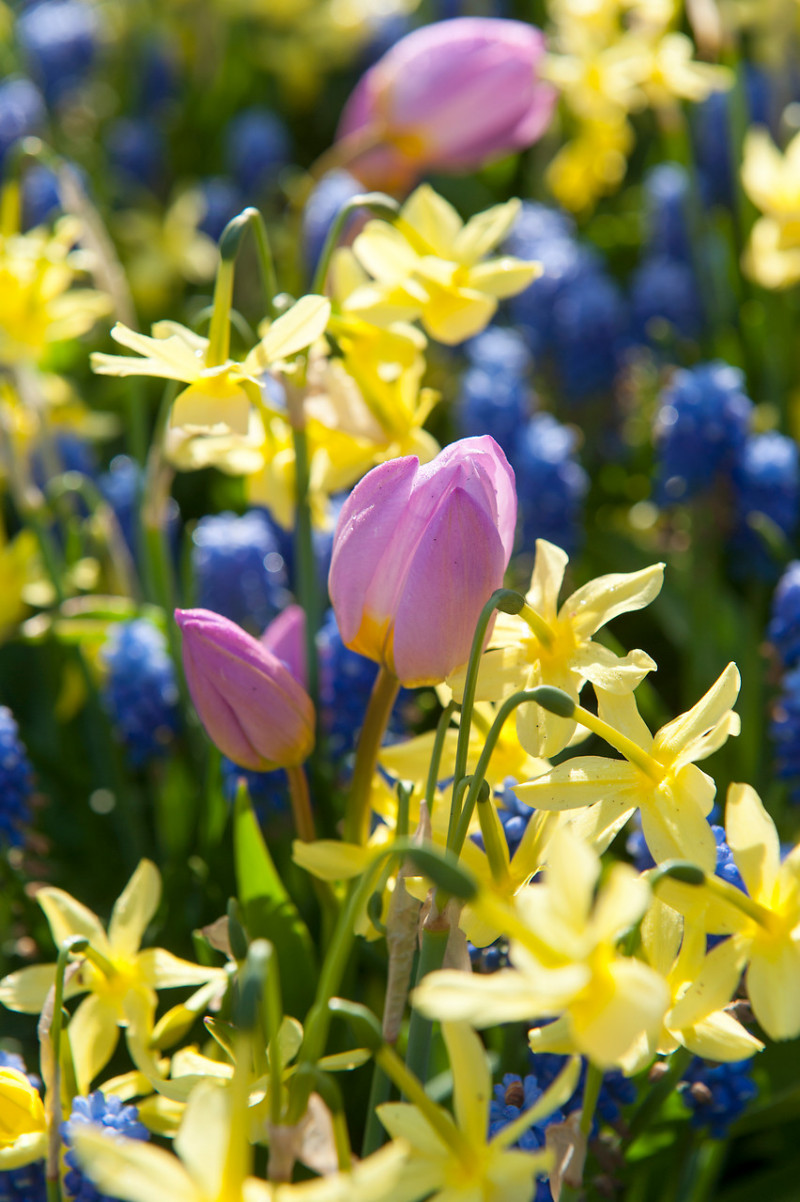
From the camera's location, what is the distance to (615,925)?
41cm

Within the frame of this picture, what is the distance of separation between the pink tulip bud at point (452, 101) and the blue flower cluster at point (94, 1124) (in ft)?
3.55

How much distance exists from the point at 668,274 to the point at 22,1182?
4.22 feet

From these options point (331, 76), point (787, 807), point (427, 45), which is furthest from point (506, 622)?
point (331, 76)

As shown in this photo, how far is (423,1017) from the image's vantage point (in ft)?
1.83

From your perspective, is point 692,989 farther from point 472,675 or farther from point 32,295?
point 32,295

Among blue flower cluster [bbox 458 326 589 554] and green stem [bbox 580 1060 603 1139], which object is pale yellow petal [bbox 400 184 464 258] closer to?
blue flower cluster [bbox 458 326 589 554]

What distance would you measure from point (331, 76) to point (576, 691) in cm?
218

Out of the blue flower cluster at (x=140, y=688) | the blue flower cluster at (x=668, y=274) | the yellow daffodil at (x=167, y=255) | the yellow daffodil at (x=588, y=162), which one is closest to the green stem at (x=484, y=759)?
the blue flower cluster at (x=140, y=688)

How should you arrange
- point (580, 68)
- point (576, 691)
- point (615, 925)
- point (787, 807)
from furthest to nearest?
point (580, 68), point (787, 807), point (576, 691), point (615, 925)

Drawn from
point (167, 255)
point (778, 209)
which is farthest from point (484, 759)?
point (167, 255)

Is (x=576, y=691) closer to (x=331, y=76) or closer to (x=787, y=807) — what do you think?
(x=787, y=807)

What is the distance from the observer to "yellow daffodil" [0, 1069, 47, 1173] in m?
0.58

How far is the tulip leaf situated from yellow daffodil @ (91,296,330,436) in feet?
0.98

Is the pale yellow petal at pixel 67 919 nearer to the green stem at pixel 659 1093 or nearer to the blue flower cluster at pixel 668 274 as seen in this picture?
the green stem at pixel 659 1093
